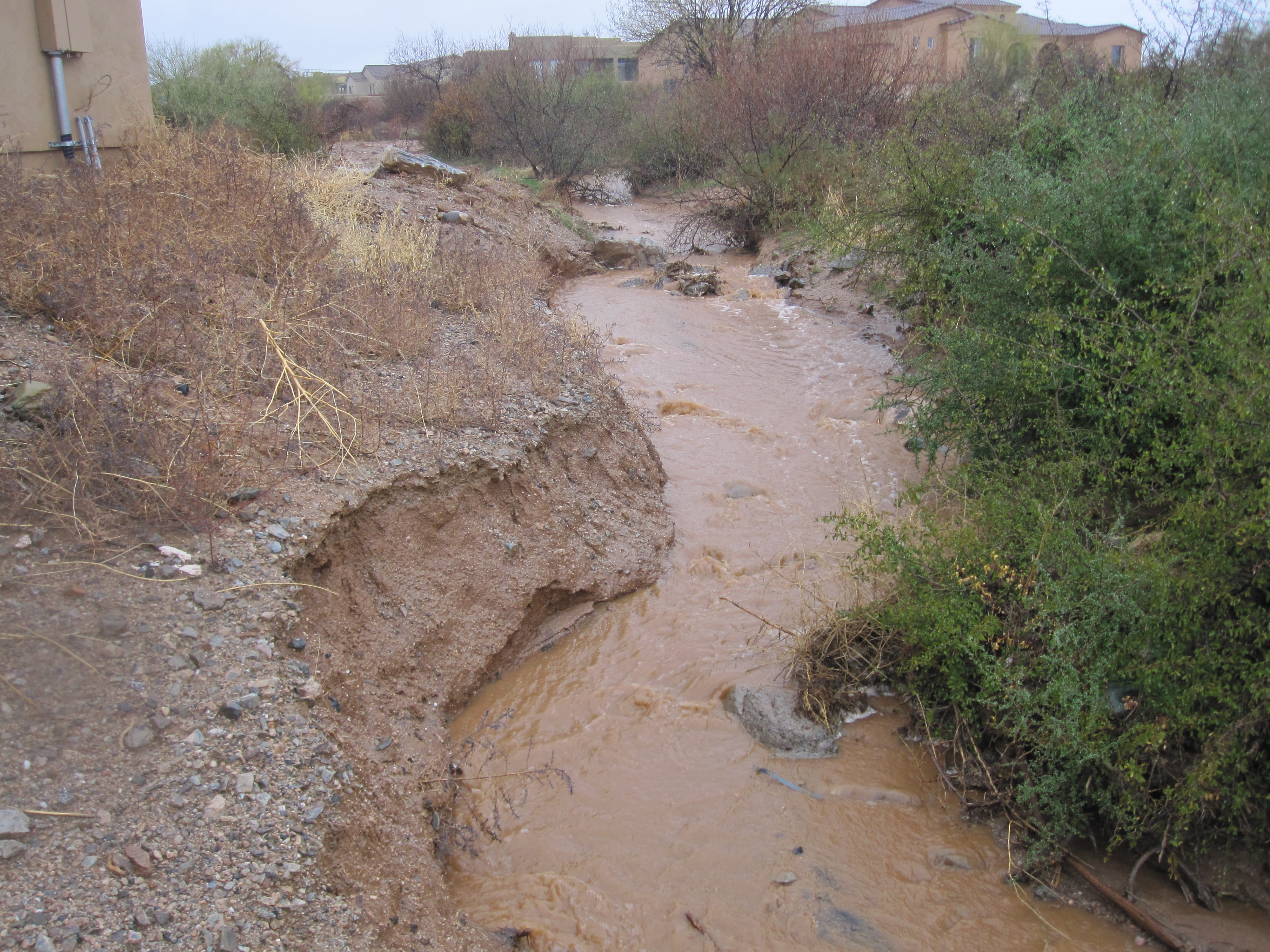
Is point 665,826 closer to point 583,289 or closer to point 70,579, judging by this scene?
point 70,579

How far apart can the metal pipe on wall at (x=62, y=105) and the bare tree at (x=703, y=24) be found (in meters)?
15.7

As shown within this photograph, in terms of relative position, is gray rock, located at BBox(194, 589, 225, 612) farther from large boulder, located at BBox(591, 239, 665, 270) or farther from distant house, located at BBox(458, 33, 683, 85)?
distant house, located at BBox(458, 33, 683, 85)

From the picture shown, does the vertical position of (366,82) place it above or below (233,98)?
above

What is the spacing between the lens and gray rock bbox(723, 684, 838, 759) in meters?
4.11

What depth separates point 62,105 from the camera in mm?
7516

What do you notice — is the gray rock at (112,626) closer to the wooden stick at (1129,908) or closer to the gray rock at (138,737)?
the gray rock at (138,737)

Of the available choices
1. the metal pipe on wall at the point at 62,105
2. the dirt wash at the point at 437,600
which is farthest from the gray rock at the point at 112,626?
the metal pipe on wall at the point at 62,105

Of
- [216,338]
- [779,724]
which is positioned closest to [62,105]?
[216,338]

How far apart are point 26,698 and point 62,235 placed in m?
3.54

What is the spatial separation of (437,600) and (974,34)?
21.2 metres

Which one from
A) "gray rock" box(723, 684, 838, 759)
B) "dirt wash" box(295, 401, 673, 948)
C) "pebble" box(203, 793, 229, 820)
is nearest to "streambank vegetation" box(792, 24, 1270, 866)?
"gray rock" box(723, 684, 838, 759)

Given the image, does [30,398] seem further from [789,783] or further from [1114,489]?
[1114,489]

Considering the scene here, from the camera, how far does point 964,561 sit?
397cm

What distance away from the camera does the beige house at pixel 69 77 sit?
710cm
